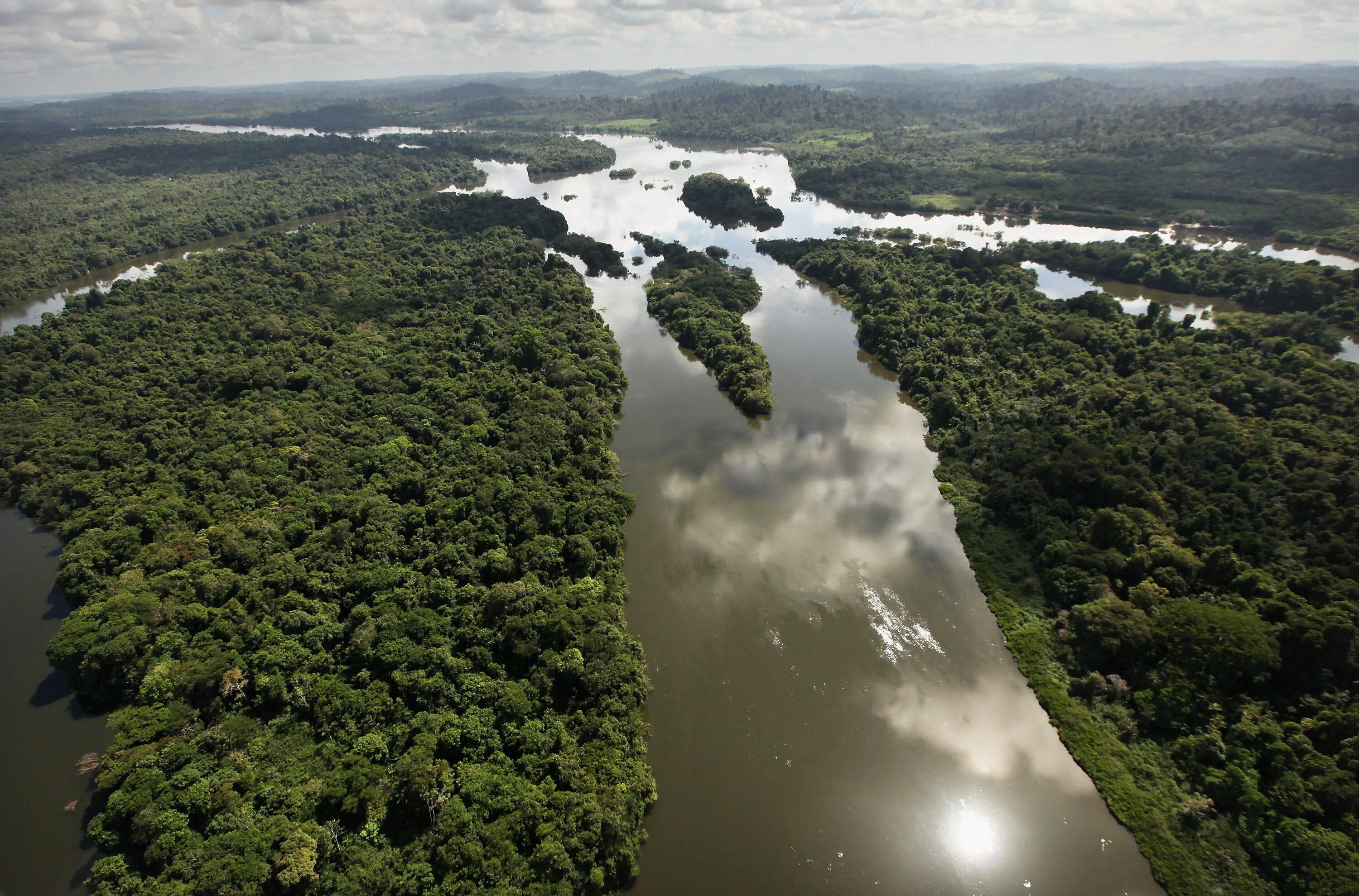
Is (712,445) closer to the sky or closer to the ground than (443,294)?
closer to the ground

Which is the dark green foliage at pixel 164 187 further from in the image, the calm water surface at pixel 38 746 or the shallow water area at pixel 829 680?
the shallow water area at pixel 829 680

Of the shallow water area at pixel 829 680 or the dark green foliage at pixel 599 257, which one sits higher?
the dark green foliage at pixel 599 257

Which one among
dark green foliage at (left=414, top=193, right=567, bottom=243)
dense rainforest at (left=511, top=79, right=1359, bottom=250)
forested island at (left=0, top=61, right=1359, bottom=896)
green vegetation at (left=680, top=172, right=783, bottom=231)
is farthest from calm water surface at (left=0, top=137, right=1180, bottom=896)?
dense rainforest at (left=511, top=79, right=1359, bottom=250)

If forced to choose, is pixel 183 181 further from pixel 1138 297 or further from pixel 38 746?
pixel 1138 297

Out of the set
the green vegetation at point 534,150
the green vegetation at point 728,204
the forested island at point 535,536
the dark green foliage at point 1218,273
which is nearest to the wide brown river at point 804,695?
the forested island at point 535,536

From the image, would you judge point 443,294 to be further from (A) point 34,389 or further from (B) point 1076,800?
(B) point 1076,800

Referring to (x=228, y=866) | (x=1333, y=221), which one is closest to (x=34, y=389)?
(x=228, y=866)
